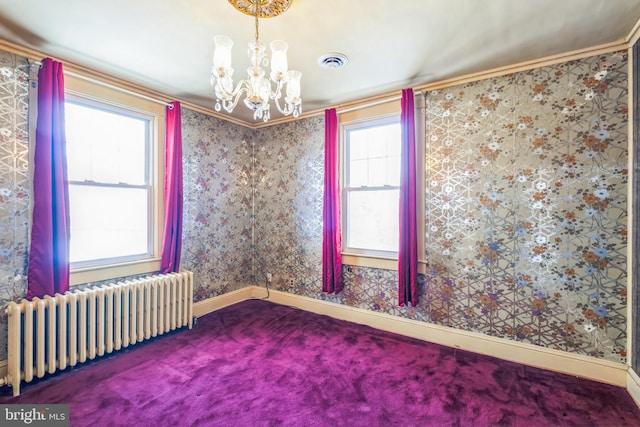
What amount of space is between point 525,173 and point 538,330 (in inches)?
50.3

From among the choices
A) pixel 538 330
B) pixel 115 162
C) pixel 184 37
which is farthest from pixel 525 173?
pixel 115 162

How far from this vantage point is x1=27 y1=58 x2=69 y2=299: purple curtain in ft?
7.32

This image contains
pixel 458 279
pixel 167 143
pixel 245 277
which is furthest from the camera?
pixel 245 277

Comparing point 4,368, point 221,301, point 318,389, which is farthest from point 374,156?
point 4,368

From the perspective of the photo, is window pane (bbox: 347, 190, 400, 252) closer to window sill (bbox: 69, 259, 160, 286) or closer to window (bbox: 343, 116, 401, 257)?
window (bbox: 343, 116, 401, 257)

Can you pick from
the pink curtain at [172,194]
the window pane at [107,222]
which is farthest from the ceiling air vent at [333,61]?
the window pane at [107,222]

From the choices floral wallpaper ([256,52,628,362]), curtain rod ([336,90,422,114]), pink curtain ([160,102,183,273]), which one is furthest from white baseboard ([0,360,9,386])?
curtain rod ([336,90,422,114])

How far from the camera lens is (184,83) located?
9.25 ft

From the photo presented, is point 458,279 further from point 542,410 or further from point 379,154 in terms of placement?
point 379,154

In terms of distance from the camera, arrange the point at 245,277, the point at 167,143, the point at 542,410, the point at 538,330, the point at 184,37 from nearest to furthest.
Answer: the point at 542,410
the point at 184,37
the point at 538,330
the point at 167,143
the point at 245,277

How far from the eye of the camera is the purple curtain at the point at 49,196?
223 centimetres

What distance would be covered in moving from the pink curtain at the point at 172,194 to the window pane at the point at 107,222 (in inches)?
9.7

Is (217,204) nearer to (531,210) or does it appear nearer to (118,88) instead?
(118,88)

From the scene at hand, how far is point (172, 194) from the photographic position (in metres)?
3.05
